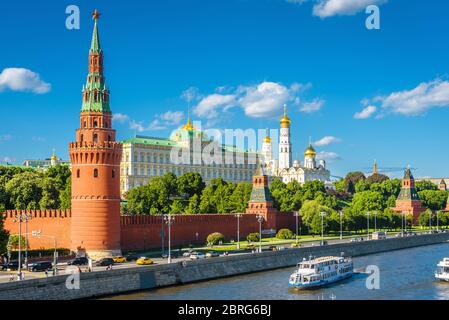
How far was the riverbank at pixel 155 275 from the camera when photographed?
4941cm

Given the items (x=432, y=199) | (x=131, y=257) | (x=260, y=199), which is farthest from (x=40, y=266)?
(x=432, y=199)

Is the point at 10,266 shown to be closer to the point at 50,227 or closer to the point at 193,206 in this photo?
the point at 50,227

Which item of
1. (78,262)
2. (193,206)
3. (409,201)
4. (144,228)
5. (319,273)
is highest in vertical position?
(409,201)

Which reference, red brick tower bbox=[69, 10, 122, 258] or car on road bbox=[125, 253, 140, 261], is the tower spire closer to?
red brick tower bbox=[69, 10, 122, 258]

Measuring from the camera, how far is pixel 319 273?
61.2 m

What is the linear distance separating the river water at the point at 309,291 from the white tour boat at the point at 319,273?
669mm

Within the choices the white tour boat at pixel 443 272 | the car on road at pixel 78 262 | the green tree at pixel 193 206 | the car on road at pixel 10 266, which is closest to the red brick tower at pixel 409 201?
the green tree at pixel 193 206

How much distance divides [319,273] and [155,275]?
13.2m

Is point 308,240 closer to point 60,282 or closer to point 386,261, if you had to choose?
point 386,261

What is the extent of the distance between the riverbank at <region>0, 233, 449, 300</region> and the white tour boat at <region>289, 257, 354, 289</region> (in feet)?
23.3

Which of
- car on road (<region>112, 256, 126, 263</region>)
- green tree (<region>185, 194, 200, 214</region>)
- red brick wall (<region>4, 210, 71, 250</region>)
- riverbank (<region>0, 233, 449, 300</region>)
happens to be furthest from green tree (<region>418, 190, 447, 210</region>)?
car on road (<region>112, 256, 126, 263</region>)

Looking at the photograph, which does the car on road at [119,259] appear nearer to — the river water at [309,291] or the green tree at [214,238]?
the river water at [309,291]

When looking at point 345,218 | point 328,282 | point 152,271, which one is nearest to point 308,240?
point 345,218

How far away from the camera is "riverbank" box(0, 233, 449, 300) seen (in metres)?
49.4
